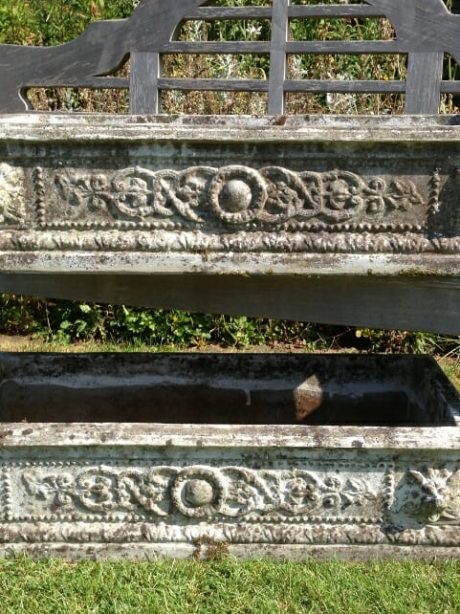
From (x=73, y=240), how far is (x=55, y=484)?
27.2 inches

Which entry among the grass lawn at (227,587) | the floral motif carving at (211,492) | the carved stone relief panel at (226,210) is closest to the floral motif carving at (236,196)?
the carved stone relief panel at (226,210)

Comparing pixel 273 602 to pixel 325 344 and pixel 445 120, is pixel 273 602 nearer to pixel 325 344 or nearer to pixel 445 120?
pixel 445 120

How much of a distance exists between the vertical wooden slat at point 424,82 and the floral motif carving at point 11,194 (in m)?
2.01

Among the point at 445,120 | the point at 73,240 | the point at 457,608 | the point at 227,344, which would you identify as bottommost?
the point at 227,344

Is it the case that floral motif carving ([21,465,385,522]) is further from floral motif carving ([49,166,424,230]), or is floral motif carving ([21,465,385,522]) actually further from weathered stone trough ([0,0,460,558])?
floral motif carving ([49,166,424,230])

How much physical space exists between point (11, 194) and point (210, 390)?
46.4 inches

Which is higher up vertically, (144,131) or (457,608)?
(144,131)

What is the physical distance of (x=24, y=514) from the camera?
2256 millimetres

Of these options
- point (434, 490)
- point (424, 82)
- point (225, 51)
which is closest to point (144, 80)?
point (225, 51)

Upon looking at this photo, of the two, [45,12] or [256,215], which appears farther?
[45,12]

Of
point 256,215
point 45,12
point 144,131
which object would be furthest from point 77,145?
point 45,12

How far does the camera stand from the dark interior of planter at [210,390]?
2916 millimetres

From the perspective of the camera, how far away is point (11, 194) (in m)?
2.05

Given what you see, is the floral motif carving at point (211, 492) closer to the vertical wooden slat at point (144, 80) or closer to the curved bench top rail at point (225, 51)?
the curved bench top rail at point (225, 51)
